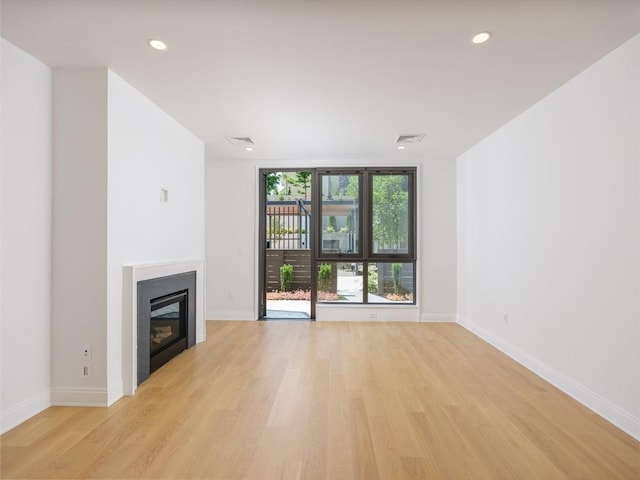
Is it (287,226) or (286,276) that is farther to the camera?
(287,226)

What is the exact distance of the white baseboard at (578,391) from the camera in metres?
2.27

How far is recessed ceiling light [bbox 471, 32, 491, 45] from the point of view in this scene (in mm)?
2193

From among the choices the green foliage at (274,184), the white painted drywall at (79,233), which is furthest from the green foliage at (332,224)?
the white painted drywall at (79,233)

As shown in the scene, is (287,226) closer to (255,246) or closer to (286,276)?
(286,276)

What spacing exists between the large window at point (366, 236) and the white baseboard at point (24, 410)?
147 inches

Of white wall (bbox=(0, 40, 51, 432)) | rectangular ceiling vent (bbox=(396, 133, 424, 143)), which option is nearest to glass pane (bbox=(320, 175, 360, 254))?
rectangular ceiling vent (bbox=(396, 133, 424, 143))

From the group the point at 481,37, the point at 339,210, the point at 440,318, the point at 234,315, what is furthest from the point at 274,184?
the point at 481,37

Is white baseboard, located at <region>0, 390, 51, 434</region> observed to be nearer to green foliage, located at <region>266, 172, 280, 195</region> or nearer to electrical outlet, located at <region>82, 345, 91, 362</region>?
electrical outlet, located at <region>82, 345, 91, 362</region>

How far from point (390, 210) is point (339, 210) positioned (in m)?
0.83

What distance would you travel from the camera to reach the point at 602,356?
8.27 ft

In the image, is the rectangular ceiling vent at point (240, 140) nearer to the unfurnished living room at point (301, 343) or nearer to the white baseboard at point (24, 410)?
the unfurnished living room at point (301, 343)

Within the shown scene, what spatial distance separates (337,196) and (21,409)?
4497 millimetres

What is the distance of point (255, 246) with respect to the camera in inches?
219

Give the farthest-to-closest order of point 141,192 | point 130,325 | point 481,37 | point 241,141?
1. point 241,141
2. point 141,192
3. point 130,325
4. point 481,37
